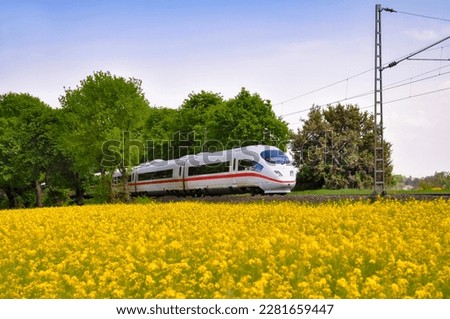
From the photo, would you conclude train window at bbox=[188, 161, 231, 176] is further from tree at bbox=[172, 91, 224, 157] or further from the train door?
tree at bbox=[172, 91, 224, 157]

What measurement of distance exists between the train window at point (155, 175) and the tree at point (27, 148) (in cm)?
796

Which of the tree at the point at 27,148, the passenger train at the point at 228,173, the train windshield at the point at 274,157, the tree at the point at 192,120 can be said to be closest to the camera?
the passenger train at the point at 228,173

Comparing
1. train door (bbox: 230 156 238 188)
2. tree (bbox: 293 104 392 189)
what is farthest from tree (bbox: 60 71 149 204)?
tree (bbox: 293 104 392 189)

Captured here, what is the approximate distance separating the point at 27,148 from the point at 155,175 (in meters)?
11.2

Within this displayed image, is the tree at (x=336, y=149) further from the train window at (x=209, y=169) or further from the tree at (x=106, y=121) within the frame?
the tree at (x=106, y=121)

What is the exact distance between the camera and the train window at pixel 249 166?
37.8m

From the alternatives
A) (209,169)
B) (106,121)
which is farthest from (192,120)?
(106,121)

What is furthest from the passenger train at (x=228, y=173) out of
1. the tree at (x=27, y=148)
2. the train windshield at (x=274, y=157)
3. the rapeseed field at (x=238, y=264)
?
the rapeseed field at (x=238, y=264)

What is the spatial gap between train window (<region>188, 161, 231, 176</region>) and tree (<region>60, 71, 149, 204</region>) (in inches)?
188

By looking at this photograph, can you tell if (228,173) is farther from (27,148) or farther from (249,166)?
(27,148)

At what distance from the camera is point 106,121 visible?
4034 cm

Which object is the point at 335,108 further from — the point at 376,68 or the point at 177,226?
the point at 177,226

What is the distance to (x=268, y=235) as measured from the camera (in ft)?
41.3
